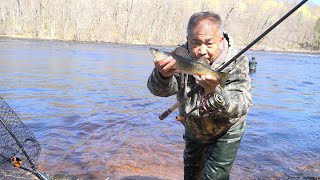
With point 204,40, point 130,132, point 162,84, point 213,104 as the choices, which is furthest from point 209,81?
point 130,132

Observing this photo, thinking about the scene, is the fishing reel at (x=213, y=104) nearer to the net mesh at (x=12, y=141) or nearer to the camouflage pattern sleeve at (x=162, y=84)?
the camouflage pattern sleeve at (x=162, y=84)

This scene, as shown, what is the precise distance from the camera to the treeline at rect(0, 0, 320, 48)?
7581 cm

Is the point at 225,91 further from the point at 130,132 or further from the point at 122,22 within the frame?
the point at 122,22

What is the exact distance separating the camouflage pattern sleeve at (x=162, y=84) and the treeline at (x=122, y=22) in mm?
69239

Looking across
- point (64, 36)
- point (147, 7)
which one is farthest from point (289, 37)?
point (64, 36)

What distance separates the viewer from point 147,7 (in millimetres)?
96250

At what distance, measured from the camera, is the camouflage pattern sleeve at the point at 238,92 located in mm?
3145

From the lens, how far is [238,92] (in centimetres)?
333

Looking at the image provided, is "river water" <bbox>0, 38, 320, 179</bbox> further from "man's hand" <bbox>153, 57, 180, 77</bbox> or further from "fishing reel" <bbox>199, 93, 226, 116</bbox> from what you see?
"man's hand" <bbox>153, 57, 180, 77</bbox>

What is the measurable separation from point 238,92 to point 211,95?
433mm

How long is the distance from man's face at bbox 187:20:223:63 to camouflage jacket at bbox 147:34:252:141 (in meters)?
0.16

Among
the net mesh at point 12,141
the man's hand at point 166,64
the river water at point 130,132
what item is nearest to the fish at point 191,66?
the man's hand at point 166,64

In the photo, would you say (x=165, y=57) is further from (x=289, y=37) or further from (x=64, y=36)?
(x=289, y=37)

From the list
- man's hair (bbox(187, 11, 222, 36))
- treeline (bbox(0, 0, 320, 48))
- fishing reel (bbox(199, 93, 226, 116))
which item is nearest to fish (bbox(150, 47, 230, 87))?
fishing reel (bbox(199, 93, 226, 116))
